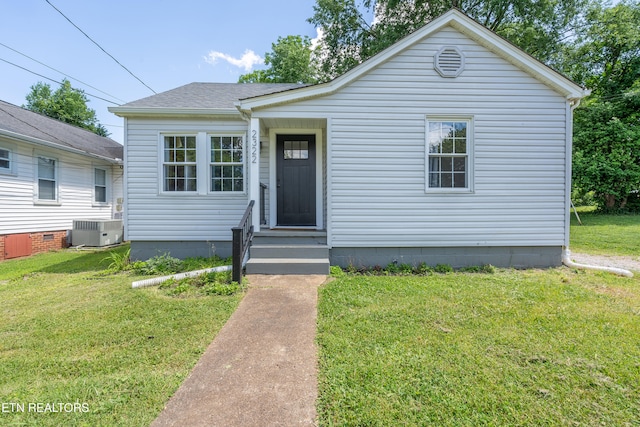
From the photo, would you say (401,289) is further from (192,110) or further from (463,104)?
(192,110)

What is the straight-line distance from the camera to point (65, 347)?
2676 mm

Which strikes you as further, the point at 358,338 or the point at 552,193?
the point at 552,193

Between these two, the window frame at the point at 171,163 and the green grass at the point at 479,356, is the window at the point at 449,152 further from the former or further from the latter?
A: the window frame at the point at 171,163

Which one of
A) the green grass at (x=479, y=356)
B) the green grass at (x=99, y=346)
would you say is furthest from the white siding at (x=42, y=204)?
the green grass at (x=479, y=356)

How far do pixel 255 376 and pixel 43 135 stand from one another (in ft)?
35.3

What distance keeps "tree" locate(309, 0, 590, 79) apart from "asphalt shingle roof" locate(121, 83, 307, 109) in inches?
325

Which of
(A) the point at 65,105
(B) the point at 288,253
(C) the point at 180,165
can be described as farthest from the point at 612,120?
(A) the point at 65,105

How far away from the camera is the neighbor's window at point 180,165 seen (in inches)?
239

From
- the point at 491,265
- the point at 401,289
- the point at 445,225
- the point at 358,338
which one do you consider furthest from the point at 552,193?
the point at 358,338

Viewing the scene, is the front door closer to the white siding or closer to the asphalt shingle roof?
the asphalt shingle roof

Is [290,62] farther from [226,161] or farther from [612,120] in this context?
[612,120]

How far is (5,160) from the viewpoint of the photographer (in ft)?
24.3

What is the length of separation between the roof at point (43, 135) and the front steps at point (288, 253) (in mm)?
7512

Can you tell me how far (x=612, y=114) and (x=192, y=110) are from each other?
18.5 metres
